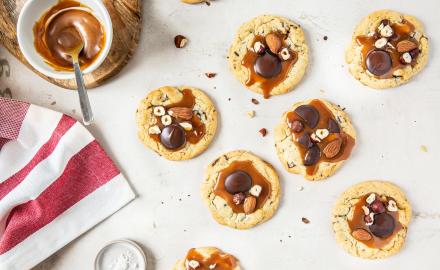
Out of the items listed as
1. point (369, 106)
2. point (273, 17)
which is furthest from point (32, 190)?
point (369, 106)

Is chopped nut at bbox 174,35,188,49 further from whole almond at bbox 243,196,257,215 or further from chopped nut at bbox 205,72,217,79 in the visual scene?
whole almond at bbox 243,196,257,215

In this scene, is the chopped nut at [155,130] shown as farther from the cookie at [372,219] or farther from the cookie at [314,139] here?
the cookie at [372,219]

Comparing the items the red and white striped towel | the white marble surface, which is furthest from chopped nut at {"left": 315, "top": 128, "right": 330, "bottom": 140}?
the red and white striped towel

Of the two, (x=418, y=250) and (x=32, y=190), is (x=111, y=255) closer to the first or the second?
(x=32, y=190)

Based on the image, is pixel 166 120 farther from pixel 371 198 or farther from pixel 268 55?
pixel 371 198

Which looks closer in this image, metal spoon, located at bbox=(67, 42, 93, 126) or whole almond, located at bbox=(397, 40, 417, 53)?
metal spoon, located at bbox=(67, 42, 93, 126)
